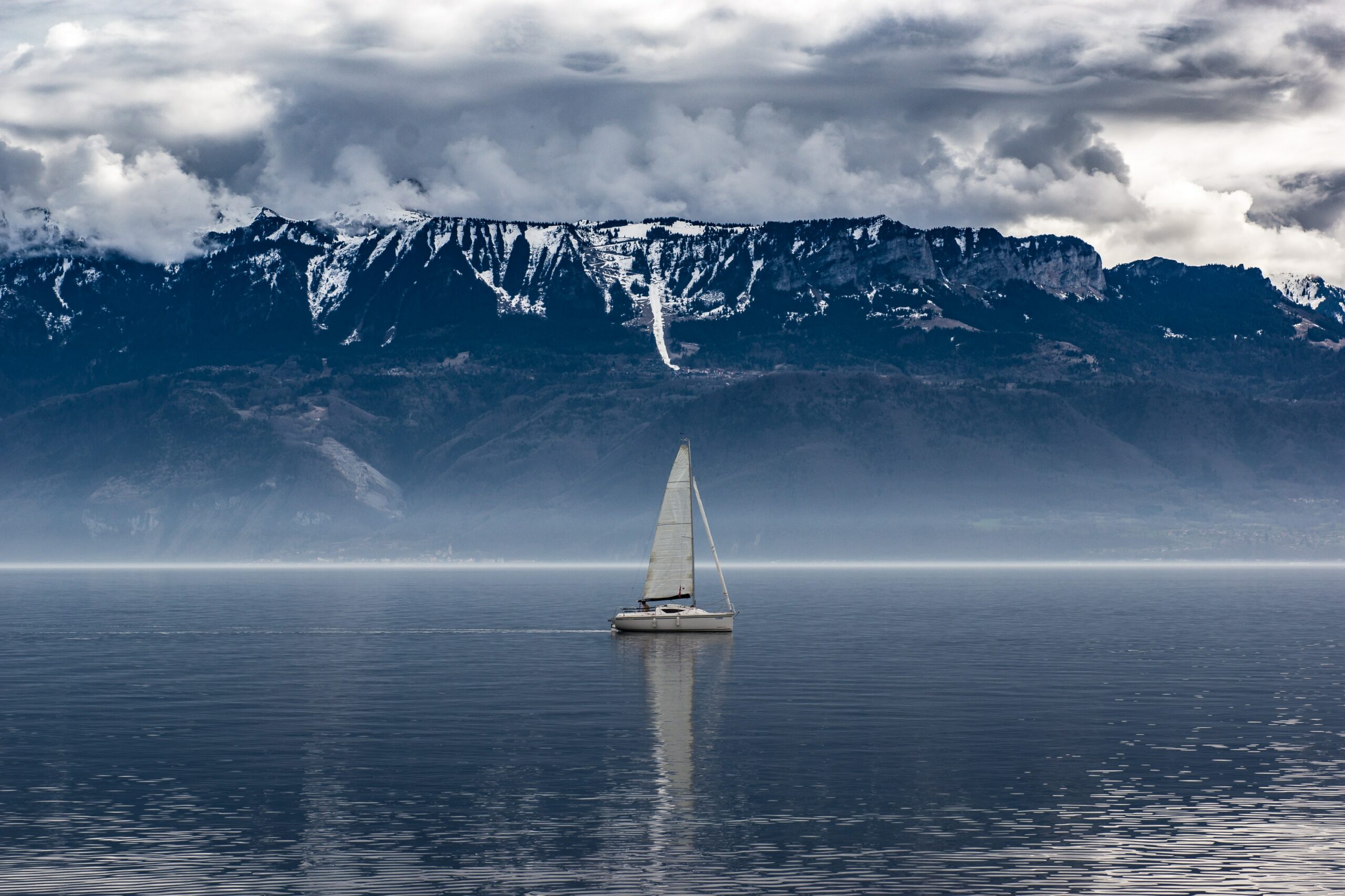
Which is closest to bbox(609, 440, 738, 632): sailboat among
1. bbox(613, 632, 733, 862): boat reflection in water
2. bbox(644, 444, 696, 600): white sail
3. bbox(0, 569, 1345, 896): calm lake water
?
bbox(644, 444, 696, 600): white sail

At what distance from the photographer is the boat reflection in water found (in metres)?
63.6

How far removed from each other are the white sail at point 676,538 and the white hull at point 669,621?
113 inches

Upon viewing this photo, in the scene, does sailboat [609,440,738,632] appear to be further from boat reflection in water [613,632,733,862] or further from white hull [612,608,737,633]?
boat reflection in water [613,632,733,862]

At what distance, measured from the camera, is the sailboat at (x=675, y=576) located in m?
158

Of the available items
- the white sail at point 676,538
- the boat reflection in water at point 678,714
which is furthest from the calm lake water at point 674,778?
the white sail at point 676,538

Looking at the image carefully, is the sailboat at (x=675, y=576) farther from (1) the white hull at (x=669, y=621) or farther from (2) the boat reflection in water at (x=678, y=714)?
(2) the boat reflection in water at (x=678, y=714)

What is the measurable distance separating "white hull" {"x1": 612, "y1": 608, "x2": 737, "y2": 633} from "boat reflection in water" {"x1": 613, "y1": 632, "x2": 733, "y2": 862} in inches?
50.3

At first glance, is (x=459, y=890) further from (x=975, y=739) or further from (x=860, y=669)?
(x=860, y=669)

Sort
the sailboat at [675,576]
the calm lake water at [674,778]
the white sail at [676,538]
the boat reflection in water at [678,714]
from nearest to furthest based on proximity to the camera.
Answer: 1. the calm lake water at [674,778]
2. the boat reflection in water at [678,714]
3. the white sail at [676,538]
4. the sailboat at [675,576]

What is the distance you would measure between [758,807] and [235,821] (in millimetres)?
18989

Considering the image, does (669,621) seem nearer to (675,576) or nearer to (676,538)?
(675,576)

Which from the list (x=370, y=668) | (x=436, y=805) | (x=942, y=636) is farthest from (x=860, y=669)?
(x=436, y=805)

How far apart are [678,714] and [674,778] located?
25023 mm

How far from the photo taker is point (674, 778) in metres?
74.5
